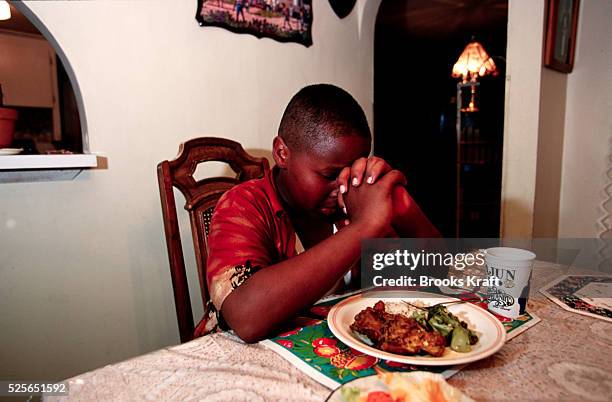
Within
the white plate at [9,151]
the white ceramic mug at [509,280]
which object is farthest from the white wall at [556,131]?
the white plate at [9,151]

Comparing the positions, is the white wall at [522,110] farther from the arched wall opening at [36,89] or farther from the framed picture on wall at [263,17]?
the arched wall opening at [36,89]

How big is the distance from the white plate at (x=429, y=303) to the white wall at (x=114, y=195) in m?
0.91

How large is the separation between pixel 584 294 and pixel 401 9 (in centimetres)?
316

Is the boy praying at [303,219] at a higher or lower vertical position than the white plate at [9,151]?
lower

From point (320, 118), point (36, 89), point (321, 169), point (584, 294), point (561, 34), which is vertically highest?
point (36, 89)

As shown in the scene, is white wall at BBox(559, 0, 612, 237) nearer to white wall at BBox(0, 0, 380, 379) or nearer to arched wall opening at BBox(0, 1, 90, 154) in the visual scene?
white wall at BBox(0, 0, 380, 379)

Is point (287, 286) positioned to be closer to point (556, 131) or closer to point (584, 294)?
point (584, 294)

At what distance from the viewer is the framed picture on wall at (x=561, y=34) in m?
1.51

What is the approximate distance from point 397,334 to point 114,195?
106cm

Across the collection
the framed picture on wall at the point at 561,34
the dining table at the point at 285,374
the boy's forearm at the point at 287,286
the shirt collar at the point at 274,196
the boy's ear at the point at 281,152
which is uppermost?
the framed picture on wall at the point at 561,34

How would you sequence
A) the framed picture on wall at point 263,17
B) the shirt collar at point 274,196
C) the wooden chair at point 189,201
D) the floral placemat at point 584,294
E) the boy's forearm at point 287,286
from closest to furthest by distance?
the boy's forearm at point 287,286 → the floral placemat at point 584,294 → the shirt collar at point 274,196 → the wooden chair at point 189,201 → the framed picture on wall at point 263,17

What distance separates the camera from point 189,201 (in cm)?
109

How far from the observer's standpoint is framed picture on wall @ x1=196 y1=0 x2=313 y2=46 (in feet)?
4.70

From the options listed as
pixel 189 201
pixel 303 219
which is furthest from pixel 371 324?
pixel 189 201
